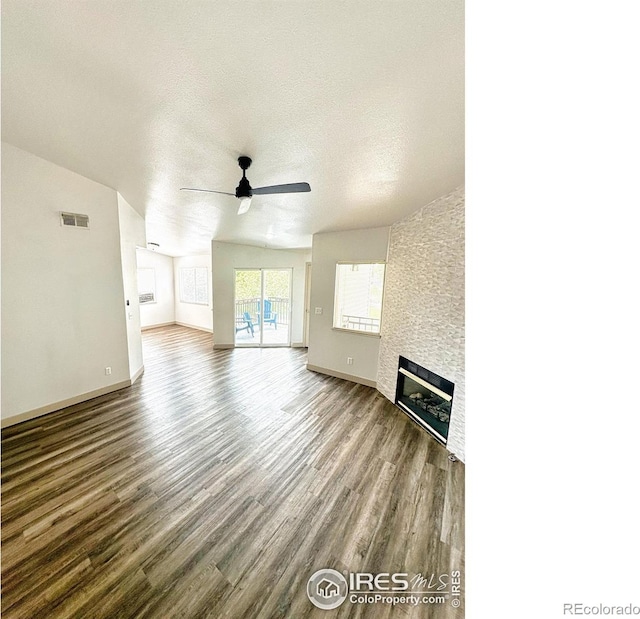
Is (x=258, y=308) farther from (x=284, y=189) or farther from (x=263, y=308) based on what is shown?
(x=284, y=189)

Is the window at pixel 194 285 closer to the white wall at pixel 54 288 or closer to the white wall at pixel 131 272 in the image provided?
the white wall at pixel 131 272

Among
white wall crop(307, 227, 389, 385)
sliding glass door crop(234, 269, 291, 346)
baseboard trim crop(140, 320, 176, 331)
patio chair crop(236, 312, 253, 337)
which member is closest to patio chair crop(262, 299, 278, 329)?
sliding glass door crop(234, 269, 291, 346)

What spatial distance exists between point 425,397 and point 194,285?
7.21m

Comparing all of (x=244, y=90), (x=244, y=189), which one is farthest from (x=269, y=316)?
(x=244, y=90)

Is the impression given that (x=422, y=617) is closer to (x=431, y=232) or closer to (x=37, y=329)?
(x=431, y=232)

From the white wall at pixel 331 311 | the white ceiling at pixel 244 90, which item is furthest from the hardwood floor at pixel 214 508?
the white ceiling at pixel 244 90

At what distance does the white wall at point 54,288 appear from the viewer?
2443 mm

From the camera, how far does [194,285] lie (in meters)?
7.53

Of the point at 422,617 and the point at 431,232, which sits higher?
the point at 431,232

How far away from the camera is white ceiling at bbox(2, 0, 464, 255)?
0.99m
